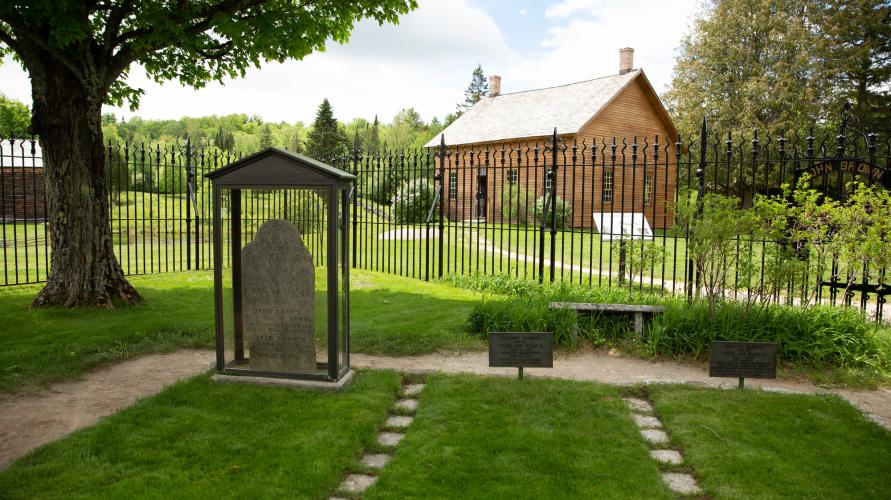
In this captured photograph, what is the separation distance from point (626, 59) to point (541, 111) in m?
5.12

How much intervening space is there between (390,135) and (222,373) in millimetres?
59776

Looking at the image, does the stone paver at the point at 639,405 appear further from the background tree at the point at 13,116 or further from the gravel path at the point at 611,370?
the background tree at the point at 13,116

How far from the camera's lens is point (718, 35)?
32812 millimetres

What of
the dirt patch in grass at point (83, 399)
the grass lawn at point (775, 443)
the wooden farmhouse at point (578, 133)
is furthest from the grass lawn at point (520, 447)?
the wooden farmhouse at point (578, 133)

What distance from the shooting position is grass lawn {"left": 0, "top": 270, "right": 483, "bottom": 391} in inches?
250

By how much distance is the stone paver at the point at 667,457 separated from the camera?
13.5 feet

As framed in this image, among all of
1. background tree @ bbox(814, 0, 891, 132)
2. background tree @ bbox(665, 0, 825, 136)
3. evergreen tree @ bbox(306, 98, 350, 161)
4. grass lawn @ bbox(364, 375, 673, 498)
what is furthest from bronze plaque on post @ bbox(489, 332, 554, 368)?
evergreen tree @ bbox(306, 98, 350, 161)

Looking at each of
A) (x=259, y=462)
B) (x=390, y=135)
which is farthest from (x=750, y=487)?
(x=390, y=135)

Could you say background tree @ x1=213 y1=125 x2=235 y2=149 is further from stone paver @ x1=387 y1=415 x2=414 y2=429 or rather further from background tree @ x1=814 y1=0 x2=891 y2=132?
stone paver @ x1=387 y1=415 x2=414 y2=429

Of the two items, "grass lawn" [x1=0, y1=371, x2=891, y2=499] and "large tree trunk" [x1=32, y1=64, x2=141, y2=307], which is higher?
"large tree trunk" [x1=32, y1=64, x2=141, y2=307]

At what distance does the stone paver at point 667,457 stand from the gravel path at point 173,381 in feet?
5.16

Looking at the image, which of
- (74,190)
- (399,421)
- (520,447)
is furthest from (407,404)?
(74,190)

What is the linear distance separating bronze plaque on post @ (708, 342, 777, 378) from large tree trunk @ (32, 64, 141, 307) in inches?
318

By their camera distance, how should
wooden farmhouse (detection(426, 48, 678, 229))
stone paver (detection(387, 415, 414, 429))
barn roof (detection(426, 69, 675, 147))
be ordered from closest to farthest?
stone paver (detection(387, 415, 414, 429))
wooden farmhouse (detection(426, 48, 678, 229))
barn roof (detection(426, 69, 675, 147))
